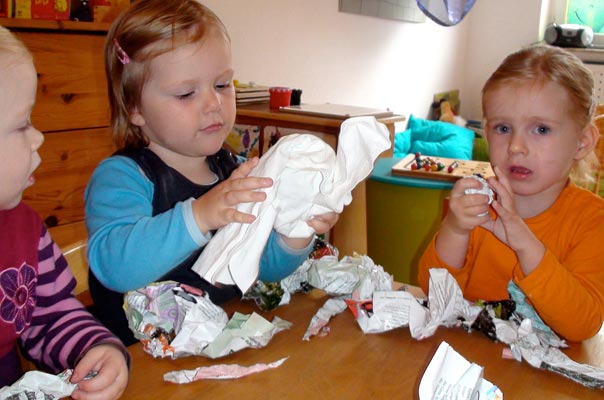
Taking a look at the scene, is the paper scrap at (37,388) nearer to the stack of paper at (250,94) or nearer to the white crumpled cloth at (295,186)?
the white crumpled cloth at (295,186)

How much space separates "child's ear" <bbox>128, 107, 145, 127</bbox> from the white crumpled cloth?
35 cm

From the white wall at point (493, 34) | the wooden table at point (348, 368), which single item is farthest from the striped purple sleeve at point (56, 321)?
the white wall at point (493, 34)

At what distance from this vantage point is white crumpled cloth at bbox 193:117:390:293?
71 cm

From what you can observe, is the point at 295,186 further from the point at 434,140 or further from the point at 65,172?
the point at 434,140

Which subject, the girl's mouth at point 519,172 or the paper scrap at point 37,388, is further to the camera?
the girl's mouth at point 519,172

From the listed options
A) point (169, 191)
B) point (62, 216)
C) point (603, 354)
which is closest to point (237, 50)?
point (62, 216)

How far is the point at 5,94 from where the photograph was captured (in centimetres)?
64

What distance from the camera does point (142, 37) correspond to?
0.94 m

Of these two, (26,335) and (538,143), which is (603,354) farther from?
(26,335)

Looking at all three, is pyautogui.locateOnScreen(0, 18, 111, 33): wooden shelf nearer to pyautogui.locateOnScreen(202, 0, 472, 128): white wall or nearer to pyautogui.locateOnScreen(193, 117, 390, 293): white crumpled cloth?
pyautogui.locateOnScreen(202, 0, 472, 128): white wall

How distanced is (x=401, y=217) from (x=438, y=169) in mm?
242

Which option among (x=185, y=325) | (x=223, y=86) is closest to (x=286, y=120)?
(x=223, y=86)

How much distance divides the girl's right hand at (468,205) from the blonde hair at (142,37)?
0.47 metres

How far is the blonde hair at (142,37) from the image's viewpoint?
930 mm
